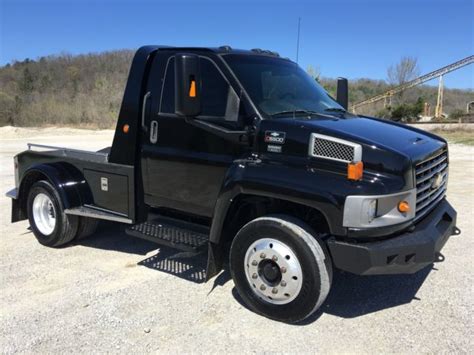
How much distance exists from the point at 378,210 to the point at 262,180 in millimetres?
945

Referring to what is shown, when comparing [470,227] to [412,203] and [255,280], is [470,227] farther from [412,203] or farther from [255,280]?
[255,280]

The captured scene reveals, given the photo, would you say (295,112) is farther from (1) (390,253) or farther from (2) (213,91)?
(1) (390,253)

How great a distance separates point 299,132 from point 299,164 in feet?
0.88

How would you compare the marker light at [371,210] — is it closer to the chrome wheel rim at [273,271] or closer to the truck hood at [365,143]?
the truck hood at [365,143]

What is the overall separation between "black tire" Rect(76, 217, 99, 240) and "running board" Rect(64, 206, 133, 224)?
1.17ft

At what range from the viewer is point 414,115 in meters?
42.7

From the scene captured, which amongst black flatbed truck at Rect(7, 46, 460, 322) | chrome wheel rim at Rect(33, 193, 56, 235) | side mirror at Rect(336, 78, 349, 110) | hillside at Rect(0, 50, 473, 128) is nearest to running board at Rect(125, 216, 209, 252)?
black flatbed truck at Rect(7, 46, 460, 322)

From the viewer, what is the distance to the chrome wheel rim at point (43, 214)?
576 centimetres

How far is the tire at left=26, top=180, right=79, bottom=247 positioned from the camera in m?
5.45

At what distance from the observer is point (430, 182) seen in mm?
4027

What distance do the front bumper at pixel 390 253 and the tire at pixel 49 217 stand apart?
11.1 ft

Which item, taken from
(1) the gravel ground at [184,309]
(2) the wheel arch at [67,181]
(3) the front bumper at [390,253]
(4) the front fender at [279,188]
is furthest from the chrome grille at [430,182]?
(2) the wheel arch at [67,181]

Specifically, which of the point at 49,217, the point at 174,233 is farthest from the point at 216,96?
the point at 49,217

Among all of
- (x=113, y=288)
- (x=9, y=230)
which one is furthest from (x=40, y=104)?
(x=113, y=288)
